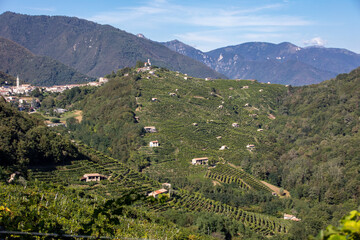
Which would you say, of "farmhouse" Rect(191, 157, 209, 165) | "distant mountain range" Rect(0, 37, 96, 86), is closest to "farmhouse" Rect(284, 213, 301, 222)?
"farmhouse" Rect(191, 157, 209, 165)

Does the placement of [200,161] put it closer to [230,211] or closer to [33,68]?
[230,211]

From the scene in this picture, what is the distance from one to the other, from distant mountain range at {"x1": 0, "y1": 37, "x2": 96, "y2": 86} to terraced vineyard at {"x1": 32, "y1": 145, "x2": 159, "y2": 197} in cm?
10630

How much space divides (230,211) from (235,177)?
7890 millimetres

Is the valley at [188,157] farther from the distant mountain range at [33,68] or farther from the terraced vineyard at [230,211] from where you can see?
the distant mountain range at [33,68]

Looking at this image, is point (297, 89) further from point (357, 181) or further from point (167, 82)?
point (357, 181)

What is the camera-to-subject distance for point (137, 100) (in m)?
48.2

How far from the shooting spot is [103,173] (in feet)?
84.4

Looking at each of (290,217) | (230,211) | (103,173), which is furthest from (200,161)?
(103,173)

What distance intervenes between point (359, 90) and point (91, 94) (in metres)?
45.2

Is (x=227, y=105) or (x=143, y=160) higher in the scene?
(x=227, y=105)

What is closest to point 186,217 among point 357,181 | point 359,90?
point 357,181

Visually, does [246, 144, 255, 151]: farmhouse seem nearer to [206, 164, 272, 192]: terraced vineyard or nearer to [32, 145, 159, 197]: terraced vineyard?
[206, 164, 272, 192]: terraced vineyard

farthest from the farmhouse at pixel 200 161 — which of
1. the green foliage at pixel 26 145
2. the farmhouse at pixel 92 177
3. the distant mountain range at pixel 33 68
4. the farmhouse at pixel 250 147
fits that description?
the distant mountain range at pixel 33 68

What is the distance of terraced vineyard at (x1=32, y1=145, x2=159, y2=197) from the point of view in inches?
851
